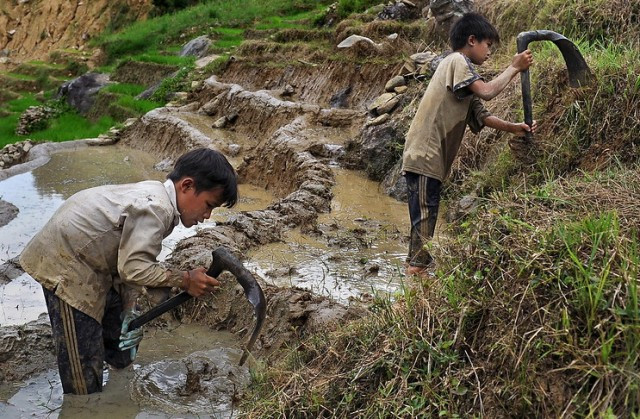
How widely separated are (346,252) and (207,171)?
104 inches

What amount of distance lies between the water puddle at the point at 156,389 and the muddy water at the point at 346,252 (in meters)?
0.89

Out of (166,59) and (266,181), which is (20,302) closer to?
(266,181)

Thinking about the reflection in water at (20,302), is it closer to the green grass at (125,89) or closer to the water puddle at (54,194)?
the water puddle at (54,194)

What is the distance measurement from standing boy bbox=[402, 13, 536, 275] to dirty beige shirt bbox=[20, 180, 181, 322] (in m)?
1.68

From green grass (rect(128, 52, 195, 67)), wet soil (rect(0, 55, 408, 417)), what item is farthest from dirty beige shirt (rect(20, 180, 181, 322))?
green grass (rect(128, 52, 195, 67))

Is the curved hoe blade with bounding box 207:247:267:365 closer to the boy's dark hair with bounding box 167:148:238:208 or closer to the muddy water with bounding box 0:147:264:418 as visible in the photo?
the boy's dark hair with bounding box 167:148:238:208

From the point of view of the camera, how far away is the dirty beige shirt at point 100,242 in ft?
10.6

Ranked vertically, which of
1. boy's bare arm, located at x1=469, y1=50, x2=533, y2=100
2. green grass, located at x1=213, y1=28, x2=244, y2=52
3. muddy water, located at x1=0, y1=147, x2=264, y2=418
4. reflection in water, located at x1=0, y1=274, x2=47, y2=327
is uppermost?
boy's bare arm, located at x1=469, y1=50, x2=533, y2=100

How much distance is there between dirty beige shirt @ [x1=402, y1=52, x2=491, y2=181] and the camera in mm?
4441

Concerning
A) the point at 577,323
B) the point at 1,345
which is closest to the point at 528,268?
the point at 577,323

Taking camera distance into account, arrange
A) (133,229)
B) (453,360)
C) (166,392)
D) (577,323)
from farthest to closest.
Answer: (166,392), (133,229), (453,360), (577,323)

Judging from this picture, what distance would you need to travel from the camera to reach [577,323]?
2.49m

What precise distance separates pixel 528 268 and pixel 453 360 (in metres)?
0.45

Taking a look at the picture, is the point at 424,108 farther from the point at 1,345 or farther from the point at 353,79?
the point at 353,79
